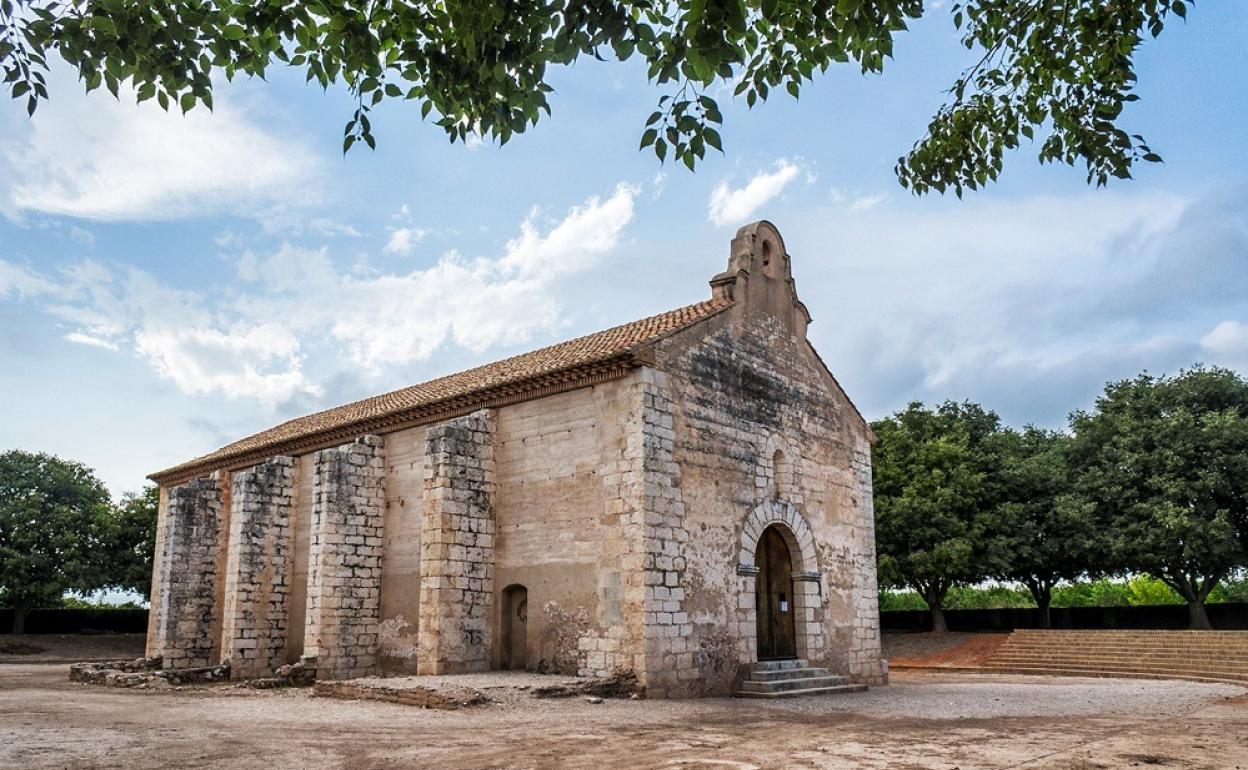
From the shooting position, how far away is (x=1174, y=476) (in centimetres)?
3192

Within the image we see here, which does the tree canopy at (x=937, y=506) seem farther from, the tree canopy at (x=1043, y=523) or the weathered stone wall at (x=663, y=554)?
the weathered stone wall at (x=663, y=554)

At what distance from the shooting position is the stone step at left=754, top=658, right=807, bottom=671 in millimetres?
17578

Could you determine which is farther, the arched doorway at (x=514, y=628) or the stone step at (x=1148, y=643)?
the stone step at (x=1148, y=643)

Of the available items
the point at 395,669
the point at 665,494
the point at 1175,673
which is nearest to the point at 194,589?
the point at 395,669

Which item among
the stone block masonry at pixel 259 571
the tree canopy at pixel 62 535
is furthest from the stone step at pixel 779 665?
the tree canopy at pixel 62 535

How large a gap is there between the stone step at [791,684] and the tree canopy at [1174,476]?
59.3 ft

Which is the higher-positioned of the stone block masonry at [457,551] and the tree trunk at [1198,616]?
the stone block masonry at [457,551]

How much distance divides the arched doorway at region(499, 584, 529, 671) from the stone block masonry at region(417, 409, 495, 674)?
33cm

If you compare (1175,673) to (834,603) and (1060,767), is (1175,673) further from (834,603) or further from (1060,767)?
(1060,767)

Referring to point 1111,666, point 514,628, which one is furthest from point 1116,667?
point 514,628

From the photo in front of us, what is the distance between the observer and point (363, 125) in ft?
24.4

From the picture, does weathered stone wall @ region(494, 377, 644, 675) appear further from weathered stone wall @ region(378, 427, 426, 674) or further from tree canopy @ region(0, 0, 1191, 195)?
tree canopy @ region(0, 0, 1191, 195)

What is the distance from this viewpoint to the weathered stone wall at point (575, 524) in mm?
15945

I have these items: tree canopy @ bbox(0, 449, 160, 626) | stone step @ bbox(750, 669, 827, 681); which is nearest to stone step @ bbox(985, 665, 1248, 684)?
stone step @ bbox(750, 669, 827, 681)
